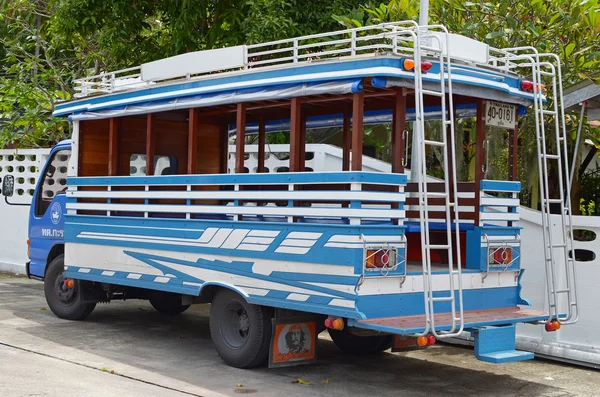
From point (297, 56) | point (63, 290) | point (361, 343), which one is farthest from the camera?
point (63, 290)

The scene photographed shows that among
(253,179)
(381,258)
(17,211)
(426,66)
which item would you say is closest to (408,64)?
(426,66)

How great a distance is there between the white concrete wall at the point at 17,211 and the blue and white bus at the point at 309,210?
16.3ft

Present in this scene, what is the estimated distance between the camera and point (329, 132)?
12.6 metres

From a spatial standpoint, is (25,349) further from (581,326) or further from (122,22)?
(122,22)

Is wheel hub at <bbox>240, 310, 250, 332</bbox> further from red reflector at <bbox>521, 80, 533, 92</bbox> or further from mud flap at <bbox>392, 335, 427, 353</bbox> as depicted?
red reflector at <bbox>521, 80, 533, 92</bbox>

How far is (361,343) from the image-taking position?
29.1 feet

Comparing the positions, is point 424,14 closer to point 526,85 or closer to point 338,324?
point 526,85

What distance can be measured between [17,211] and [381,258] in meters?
10.2

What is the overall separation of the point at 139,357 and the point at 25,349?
110 centimetres

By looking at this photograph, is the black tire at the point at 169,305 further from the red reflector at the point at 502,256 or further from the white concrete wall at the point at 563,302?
the red reflector at the point at 502,256

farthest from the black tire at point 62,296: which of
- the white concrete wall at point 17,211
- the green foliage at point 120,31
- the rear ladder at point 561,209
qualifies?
the rear ladder at point 561,209

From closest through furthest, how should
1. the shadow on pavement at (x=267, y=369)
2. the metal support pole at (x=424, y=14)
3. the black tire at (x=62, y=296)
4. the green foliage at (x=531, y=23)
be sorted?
the shadow on pavement at (x=267, y=369) < the metal support pole at (x=424, y=14) < the green foliage at (x=531, y=23) < the black tire at (x=62, y=296)

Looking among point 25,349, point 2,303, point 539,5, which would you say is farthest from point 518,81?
point 2,303

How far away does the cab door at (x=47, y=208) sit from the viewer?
34.9 ft
